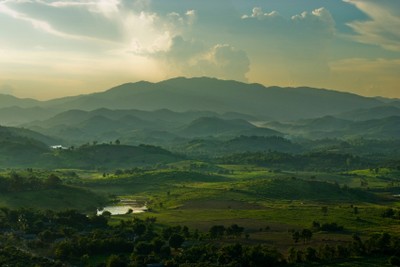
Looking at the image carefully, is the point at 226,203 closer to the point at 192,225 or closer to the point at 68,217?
the point at 192,225

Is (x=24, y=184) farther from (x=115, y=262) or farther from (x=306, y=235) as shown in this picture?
(x=306, y=235)

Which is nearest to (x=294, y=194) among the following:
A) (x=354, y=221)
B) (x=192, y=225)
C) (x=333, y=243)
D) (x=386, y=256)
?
(x=354, y=221)

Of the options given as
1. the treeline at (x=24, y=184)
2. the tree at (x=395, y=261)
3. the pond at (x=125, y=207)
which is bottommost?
the tree at (x=395, y=261)

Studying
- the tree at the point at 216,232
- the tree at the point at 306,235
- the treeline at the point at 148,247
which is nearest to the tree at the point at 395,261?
the treeline at the point at 148,247

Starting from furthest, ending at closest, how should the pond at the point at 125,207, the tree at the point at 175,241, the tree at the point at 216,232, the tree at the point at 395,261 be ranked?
1. the pond at the point at 125,207
2. the tree at the point at 216,232
3. the tree at the point at 175,241
4. the tree at the point at 395,261

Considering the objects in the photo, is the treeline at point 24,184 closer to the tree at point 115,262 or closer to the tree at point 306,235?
the tree at point 115,262

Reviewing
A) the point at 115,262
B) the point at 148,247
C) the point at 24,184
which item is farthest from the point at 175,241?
the point at 24,184

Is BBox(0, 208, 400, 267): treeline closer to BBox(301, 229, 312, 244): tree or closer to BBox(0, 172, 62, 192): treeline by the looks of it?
BBox(301, 229, 312, 244): tree

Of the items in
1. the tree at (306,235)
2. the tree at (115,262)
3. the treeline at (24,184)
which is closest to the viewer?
the tree at (115,262)

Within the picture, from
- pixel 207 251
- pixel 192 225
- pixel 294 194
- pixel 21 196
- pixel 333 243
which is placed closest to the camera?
pixel 207 251
